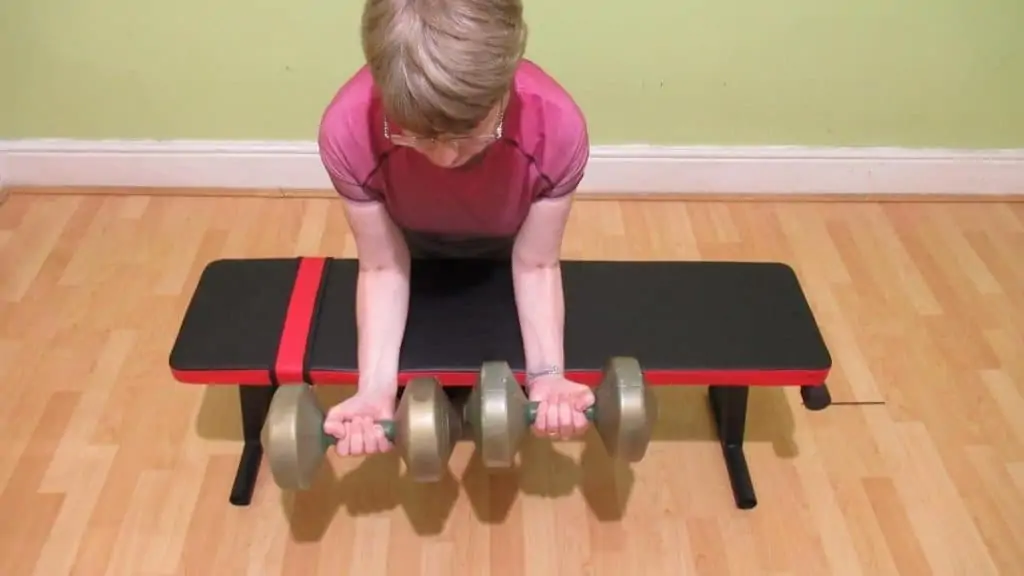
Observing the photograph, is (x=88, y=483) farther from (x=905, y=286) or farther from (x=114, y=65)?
(x=905, y=286)

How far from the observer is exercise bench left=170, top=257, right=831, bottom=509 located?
1266 mm

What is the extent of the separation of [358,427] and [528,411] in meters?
0.20

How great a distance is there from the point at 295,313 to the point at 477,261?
0.27 metres

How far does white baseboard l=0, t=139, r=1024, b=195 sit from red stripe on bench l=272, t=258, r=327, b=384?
2.20ft

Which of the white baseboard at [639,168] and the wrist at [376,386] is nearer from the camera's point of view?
the wrist at [376,386]

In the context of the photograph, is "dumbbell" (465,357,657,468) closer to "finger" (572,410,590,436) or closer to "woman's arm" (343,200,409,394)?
"finger" (572,410,590,436)

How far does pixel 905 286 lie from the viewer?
72.4 inches

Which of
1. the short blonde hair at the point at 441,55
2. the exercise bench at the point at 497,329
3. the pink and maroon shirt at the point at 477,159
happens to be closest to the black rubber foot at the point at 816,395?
the exercise bench at the point at 497,329

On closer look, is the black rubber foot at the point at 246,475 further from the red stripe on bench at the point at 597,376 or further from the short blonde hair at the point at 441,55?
the short blonde hair at the point at 441,55

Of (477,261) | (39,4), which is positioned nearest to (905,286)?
(477,261)

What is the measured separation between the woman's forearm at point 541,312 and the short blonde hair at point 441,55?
0.37m

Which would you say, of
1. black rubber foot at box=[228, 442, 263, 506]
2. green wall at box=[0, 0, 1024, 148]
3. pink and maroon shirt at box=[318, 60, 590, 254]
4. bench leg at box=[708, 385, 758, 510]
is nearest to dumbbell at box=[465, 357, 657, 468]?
pink and maroon shirt at box=[318, 60, 590, 254]

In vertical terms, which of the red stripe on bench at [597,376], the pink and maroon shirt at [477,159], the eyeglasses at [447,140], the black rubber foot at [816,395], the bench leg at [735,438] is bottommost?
the bench leg at [735,438]

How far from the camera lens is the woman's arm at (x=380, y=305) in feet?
3.94
